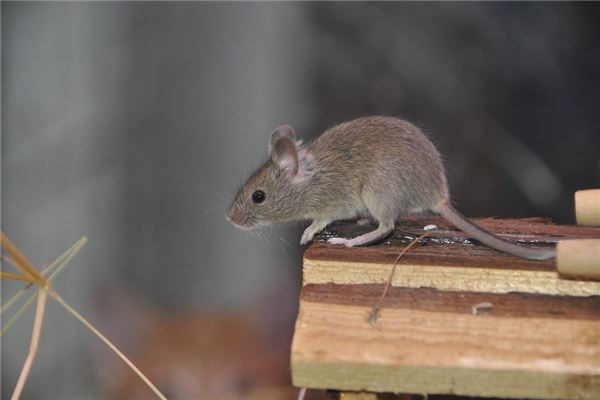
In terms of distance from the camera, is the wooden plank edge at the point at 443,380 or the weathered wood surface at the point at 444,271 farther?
the weathered wood surface at the point at 444,271

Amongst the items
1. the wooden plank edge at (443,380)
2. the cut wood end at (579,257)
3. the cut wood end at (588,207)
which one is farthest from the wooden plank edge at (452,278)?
the cut wood end at (588,207)

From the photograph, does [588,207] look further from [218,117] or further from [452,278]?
[218,117]

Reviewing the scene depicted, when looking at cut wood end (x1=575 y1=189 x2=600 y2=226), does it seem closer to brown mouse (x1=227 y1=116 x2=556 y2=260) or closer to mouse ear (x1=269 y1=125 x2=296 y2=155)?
brown mouse (x1=227 y1=116 x2=556 y2=260)

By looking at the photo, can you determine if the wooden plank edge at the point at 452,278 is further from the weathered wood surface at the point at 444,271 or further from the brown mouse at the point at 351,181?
the brown mouse at the point at 351,181

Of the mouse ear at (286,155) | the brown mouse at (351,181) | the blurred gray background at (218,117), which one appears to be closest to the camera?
the brown mouse at (351,181)

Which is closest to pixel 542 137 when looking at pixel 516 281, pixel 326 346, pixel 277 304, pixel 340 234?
pixel 277 304

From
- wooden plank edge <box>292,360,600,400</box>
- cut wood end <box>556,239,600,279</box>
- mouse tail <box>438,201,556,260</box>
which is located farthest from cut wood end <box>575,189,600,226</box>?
wooden plank edge <box>292,360,600,400</box>
